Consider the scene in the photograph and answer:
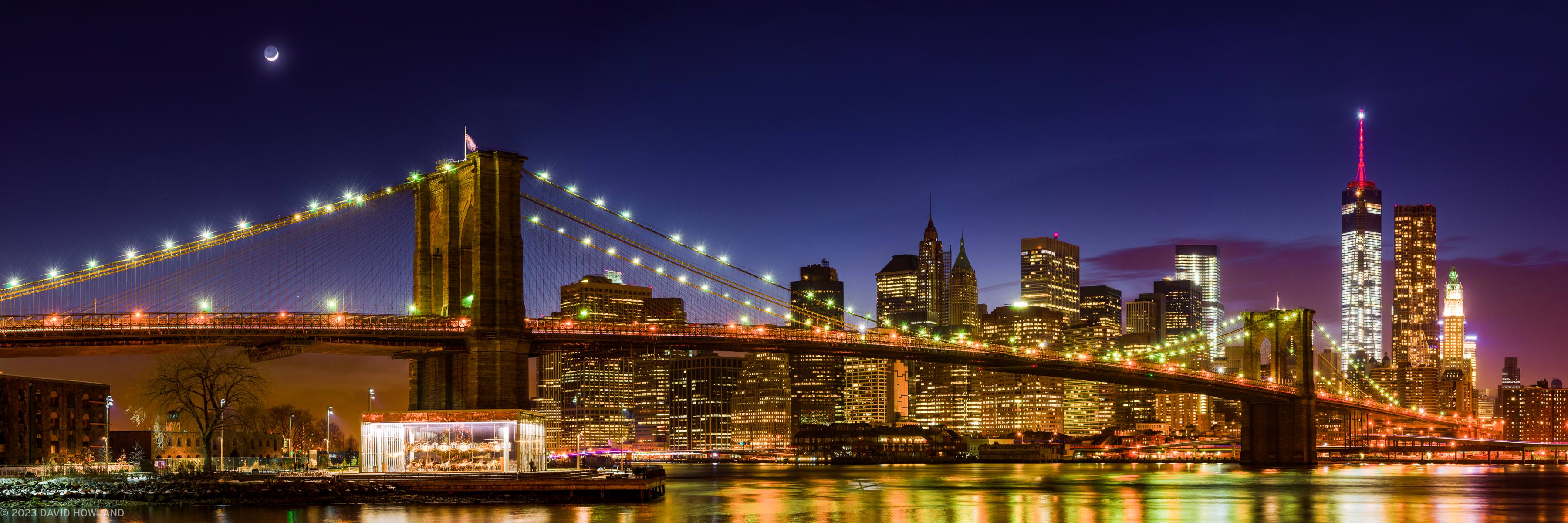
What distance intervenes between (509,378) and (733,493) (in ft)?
53.6

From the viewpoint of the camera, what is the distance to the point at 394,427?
59.6m

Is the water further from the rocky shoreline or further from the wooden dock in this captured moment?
the rocky shoreline

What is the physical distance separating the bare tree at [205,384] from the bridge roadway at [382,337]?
76 centimetres

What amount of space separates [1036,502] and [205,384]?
35.7 metres

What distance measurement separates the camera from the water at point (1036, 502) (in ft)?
169

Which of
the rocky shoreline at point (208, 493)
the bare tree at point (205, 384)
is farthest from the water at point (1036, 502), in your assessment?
the bare tree at point (205, 384)

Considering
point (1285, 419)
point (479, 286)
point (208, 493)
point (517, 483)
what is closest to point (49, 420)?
point (208, 493)

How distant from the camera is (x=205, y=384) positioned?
58.5 metres

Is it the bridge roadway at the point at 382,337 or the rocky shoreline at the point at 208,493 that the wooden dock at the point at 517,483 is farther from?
the bridge roadway at the point at 382,337

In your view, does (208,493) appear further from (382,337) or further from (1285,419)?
(1285,419)

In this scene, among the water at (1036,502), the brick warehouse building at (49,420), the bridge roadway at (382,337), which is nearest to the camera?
the water at (1036,502)

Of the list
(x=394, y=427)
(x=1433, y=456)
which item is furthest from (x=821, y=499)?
(x=1433, y=456)

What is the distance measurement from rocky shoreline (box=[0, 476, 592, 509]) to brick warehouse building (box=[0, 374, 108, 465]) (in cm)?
1434

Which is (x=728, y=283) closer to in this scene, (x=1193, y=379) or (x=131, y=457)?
(x=131, y=457)
